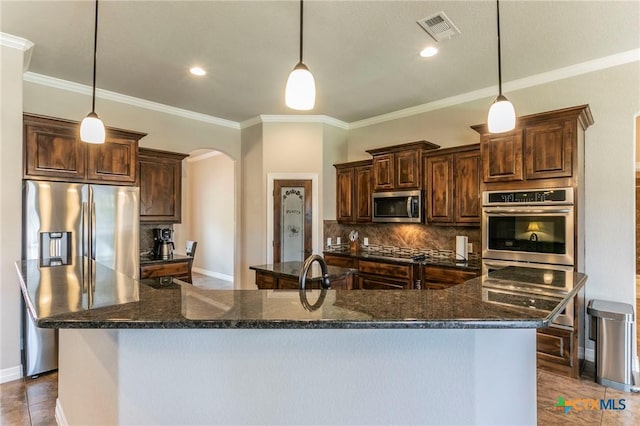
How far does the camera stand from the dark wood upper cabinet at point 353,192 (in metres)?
5.17

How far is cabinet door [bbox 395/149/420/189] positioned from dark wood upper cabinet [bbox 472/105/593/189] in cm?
97

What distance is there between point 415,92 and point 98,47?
3.47 m

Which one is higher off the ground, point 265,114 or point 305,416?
point 265,114

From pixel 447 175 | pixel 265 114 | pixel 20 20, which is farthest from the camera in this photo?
pixel 265 114

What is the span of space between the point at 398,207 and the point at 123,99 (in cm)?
391

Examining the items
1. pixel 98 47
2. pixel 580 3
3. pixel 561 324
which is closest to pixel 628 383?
pixel 561 324

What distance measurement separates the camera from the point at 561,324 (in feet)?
10.3

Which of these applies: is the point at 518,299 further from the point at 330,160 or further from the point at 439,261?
the point at 330,160

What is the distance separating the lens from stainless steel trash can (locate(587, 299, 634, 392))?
2879 mm

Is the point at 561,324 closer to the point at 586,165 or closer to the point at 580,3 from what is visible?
the point at 586,165

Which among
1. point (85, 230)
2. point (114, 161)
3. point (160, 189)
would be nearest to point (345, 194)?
point (160, 189)

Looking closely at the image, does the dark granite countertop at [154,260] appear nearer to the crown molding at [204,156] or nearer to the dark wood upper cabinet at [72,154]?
the dark wood upper cabinet at [72,154]

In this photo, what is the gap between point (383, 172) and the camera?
4.82m

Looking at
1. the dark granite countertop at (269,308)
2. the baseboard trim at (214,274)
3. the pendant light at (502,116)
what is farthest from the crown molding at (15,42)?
the baseboard trim at (214,274)
